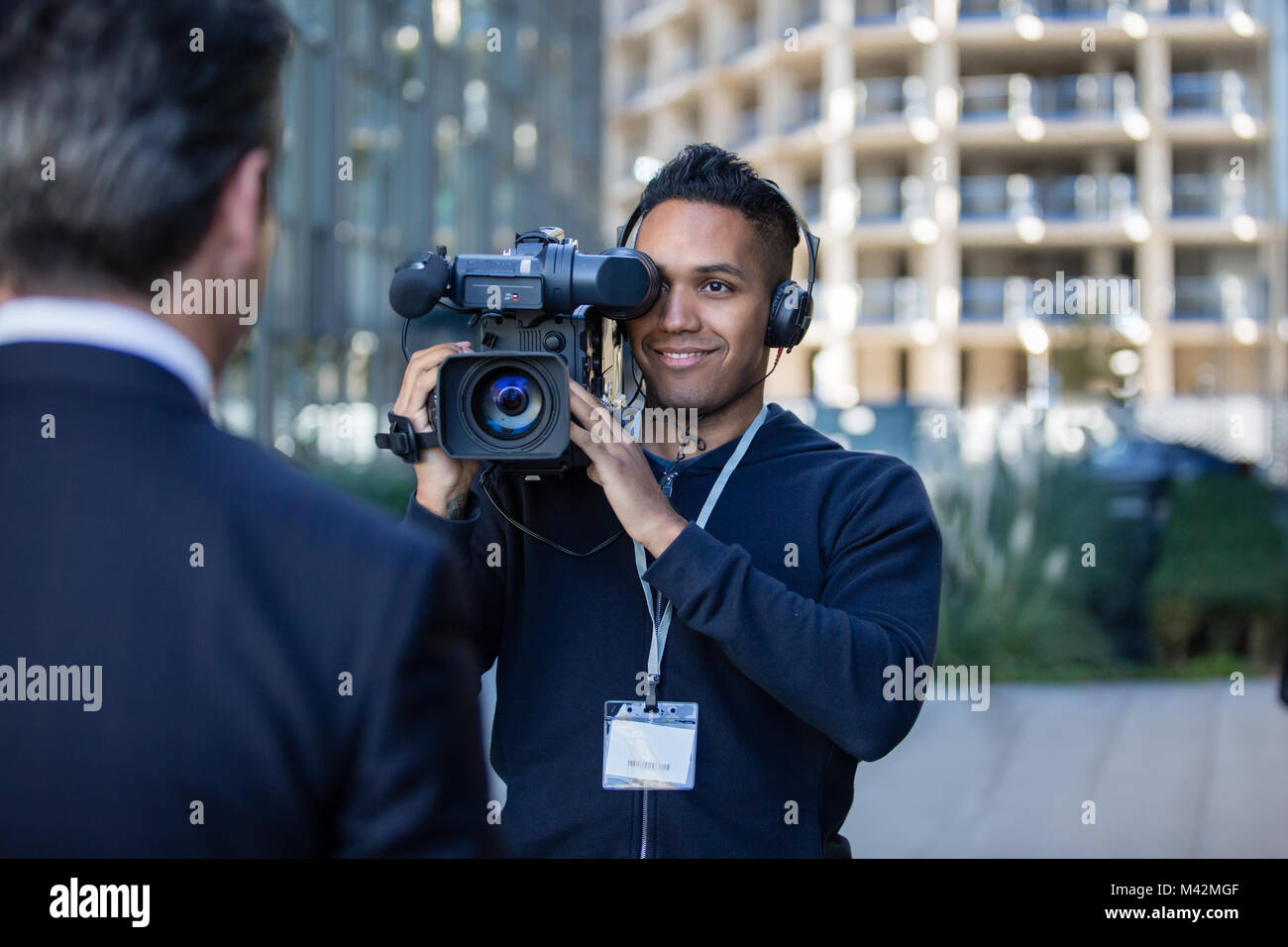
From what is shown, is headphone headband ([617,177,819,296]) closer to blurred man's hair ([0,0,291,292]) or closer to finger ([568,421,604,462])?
finger ([568,421,604,462])

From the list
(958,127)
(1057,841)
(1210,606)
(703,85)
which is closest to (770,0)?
(703,85)

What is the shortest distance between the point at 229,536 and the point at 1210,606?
9.04 meters

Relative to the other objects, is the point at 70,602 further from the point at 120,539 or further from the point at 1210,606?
the point at 1210,606

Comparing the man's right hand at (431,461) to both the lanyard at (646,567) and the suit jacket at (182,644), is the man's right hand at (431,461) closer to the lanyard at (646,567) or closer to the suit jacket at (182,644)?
the lanyard at (646,567)

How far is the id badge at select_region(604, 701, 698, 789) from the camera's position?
6.51ft

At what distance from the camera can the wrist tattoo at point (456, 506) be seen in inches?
80.5

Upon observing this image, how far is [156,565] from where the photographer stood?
100 centimetres

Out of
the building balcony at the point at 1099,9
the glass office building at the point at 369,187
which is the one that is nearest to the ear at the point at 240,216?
the glass office building at the point at 369,187

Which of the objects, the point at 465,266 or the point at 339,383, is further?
the point at 339,383

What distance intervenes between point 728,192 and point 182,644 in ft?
4.83

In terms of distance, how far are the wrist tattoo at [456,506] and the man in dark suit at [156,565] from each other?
3.25 feet
